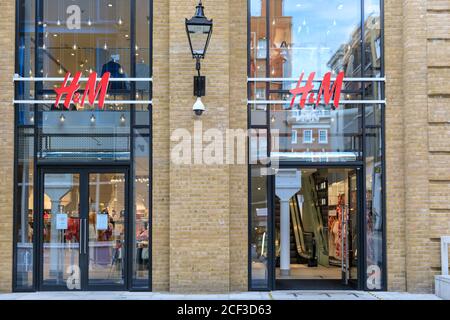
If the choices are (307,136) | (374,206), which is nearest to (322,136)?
(307,136)

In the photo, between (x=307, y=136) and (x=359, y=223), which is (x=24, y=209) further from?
(x=359, y=223)

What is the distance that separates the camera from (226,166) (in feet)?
35.3

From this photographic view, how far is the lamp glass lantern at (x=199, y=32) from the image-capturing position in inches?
394

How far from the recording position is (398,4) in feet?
36.8

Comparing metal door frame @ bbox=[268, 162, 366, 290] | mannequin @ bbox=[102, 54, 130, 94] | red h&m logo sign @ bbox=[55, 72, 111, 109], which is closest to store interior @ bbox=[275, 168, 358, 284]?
metal door frame @ bbox=[268, 162, 366, 290]

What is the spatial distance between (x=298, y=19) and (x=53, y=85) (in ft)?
16.0

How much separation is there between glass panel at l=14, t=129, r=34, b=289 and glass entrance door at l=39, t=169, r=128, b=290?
214 mm

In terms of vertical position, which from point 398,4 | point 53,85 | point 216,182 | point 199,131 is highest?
point 398,4

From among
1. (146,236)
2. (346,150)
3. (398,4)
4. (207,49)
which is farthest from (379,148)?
(146,236)

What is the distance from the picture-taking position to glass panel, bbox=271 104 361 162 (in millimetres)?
11156

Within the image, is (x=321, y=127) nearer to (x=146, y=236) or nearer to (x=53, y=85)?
(x=146, y=236)

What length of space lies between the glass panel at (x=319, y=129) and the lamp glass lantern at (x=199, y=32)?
69.4 inches

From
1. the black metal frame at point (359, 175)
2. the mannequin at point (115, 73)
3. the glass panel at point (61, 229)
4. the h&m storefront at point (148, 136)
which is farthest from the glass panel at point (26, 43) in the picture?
the black metal frame at point (359, 175)

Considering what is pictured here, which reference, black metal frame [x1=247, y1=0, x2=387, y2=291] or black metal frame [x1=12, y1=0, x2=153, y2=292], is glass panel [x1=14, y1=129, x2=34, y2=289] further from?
black metal frame [x1=247, y1=0, x2=387, y2=291]
